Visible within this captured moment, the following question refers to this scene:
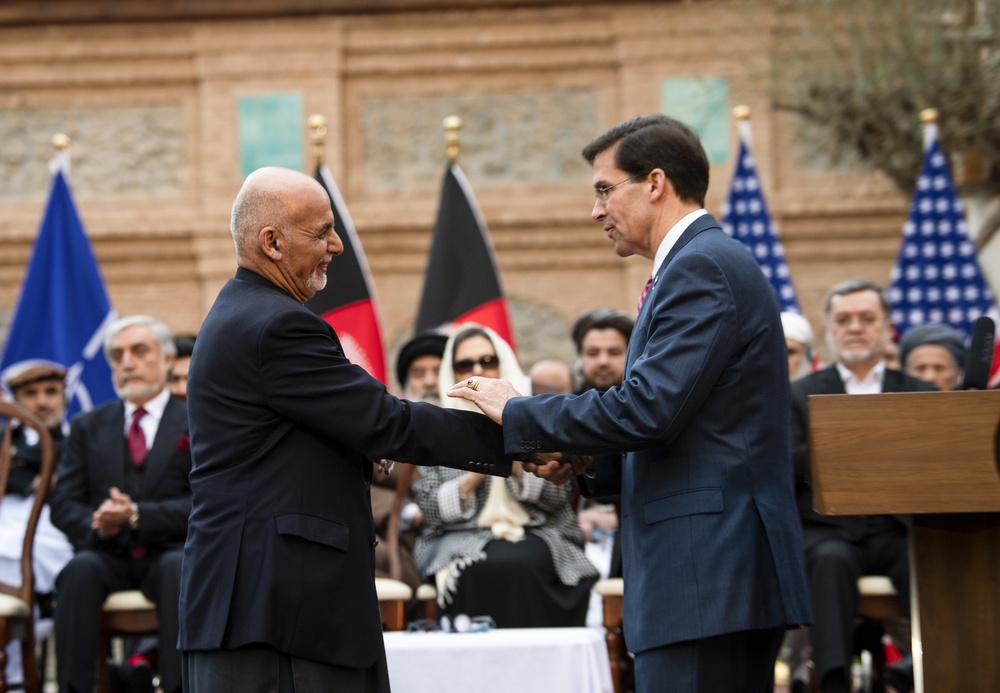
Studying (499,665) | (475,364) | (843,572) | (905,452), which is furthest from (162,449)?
(905,452)

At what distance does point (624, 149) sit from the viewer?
3.18 meters

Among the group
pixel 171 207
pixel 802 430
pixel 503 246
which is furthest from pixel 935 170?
pixel 171 207

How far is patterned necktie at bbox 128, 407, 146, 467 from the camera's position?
561 cm

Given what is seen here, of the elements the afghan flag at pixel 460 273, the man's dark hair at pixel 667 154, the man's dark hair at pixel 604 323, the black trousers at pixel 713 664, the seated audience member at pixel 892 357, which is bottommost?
the black trousers at pixel 713 664

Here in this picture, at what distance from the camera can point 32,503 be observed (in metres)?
5.95

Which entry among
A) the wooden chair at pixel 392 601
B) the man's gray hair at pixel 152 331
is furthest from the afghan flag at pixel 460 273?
the wooden chair at pixel 392 601

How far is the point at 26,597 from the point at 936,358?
416 centimetres

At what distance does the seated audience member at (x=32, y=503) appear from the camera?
5.74 metres

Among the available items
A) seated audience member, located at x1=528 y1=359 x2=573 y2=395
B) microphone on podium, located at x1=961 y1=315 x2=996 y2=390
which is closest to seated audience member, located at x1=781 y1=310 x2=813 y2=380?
seated audience member, located at x1=528 y1=359 x2=573 y2=395

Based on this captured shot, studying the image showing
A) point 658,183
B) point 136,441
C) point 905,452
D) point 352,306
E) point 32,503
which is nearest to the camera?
point 905,452

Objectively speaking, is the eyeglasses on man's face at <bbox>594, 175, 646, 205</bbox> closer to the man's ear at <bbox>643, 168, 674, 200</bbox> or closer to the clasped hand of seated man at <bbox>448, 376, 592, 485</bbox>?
the man's ear at <bbox>643, 168, 674, 200</bbox>

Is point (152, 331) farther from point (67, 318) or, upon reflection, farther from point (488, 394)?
point (488, 394)

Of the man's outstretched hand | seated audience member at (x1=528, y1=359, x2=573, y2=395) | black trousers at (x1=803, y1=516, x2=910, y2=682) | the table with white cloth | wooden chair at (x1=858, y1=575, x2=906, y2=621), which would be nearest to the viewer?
the man's outstretched hand

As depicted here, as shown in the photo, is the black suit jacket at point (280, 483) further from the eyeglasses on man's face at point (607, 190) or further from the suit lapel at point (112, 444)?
the suit lapel at point (112, 444)
